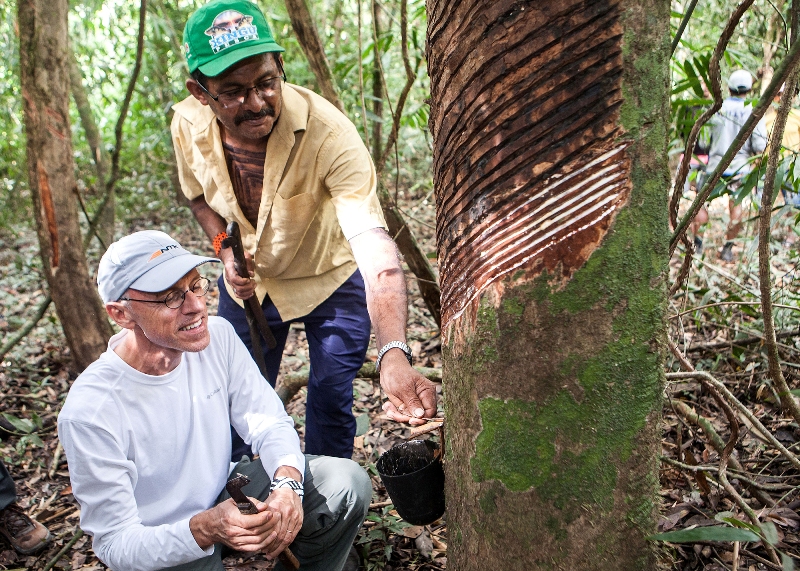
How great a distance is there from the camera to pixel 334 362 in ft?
9.41

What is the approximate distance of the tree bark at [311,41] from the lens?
11.3 feet

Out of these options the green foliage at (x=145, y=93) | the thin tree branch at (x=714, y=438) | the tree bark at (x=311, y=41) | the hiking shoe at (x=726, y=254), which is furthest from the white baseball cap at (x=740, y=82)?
the thin tree branch at (x=714, y=438)

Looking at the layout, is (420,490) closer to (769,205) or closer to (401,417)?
(401,417)

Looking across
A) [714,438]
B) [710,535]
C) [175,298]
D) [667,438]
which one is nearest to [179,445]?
[175,298]

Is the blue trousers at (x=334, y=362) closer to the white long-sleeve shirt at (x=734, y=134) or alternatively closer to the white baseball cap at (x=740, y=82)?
the white long-sleeve shirt at (x=734, y=134)

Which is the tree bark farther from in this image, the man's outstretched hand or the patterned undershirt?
the man's outstretched hand

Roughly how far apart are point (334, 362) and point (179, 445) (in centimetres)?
80

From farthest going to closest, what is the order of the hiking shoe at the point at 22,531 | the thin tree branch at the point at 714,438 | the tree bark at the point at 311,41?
the tree bark at the point at 311,41, the hiking shoe at the point at 22,531, the thin tree branch at the point at 714,438

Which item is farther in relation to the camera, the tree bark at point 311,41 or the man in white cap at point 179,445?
the tree bark at point 311,41

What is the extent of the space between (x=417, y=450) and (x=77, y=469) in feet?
3.38

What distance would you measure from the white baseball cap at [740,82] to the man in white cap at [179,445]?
17.6 feet

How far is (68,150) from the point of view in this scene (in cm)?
391

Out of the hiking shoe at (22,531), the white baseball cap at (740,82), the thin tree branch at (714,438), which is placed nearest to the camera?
the thin tree branch at (714,438)

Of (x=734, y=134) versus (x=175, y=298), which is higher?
(x=734, y=134)
